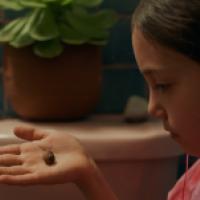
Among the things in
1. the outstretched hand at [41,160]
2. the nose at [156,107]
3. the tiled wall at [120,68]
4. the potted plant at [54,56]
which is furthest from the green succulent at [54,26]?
the nose at [156,107]

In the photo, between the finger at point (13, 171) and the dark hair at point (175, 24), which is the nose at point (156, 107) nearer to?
the dark hair at point (175, 24)

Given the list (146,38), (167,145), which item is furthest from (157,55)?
(167,145)

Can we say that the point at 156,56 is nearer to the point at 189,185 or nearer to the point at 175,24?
the point at 175,24

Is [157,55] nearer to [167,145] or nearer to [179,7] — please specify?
[179,7]

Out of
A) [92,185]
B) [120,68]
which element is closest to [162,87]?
[92,185]

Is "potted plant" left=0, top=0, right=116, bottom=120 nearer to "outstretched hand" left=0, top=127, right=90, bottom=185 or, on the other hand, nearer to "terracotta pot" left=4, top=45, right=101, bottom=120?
"terracotta pot" left=4, top=45, right=101, bottom=120

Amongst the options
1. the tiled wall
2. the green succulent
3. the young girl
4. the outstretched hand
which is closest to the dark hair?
the young girl

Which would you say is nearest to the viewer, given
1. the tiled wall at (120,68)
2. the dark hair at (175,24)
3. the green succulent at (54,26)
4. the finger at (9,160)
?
the dark hair at (175,24)
